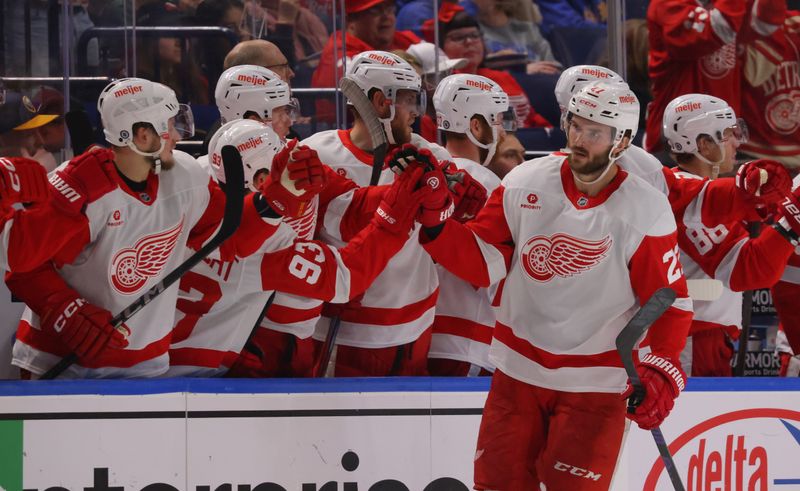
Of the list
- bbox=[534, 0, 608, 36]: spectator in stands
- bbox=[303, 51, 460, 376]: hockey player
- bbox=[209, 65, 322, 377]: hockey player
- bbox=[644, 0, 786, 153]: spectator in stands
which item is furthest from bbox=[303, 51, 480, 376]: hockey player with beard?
bbox=[534, 0, 608, 36]: spectator in stands

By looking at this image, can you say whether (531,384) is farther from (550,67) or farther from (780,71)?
(550,67)

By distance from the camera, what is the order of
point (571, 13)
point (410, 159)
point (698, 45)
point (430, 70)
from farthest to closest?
point (571, 13), point (698, 45), point (430, 70), point (410, 159)

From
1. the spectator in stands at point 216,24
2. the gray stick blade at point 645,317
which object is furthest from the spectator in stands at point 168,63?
the gray stick blade at point 645,317

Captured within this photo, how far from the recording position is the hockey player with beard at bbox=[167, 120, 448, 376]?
3672 mm

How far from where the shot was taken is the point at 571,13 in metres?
7.11

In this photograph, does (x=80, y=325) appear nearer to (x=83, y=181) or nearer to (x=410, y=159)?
(x=83, y=181)

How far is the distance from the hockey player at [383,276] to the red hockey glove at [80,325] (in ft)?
2.56

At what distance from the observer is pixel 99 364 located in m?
3.69

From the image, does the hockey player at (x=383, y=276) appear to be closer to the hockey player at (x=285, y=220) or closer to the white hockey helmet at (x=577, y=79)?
the hockey player at (x=285, y=220)

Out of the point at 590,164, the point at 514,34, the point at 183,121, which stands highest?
the point at 514,34

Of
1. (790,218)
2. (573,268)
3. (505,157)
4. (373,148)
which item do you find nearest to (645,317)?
(573,268)

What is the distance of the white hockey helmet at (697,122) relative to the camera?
4.51 metres

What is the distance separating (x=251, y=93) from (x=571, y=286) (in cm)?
144

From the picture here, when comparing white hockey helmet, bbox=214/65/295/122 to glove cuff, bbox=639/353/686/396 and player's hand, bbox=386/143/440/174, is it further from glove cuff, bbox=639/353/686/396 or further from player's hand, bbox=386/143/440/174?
glove cuff, bbox=639/353/686/396
